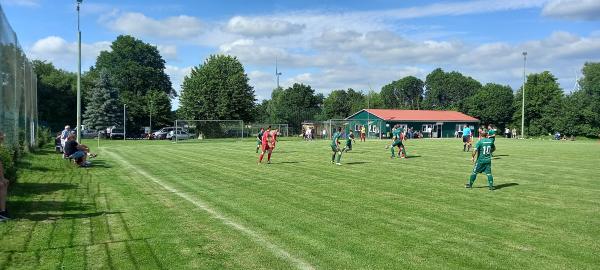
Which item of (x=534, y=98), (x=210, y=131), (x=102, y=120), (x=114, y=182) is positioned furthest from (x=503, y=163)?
(x=534, y=98)

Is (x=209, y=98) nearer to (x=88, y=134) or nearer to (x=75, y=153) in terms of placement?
(x=88, y=134)

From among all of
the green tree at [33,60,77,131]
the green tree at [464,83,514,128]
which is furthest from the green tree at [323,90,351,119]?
the green tree at [33,60,77,131]

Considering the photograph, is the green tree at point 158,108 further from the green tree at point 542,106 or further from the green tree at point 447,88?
the green tree at point 447,88

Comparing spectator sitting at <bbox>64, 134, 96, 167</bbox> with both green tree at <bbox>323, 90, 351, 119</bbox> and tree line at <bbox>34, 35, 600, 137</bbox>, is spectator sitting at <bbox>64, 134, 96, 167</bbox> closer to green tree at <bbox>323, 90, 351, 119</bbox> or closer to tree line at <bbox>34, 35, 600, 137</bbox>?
tree line at <bbox>34, 35, 600, 137</bbox>

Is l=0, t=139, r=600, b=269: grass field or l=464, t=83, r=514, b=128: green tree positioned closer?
l=0, t=139, r=600, b=269: grass field

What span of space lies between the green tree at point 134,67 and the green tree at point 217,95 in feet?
61.2

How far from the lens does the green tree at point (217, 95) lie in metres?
65.6

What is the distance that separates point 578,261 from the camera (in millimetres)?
6422

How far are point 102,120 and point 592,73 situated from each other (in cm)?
9075

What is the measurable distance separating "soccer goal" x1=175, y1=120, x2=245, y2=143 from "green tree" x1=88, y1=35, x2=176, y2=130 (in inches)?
1080

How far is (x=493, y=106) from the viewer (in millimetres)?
93938

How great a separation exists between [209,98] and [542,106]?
59.9 metres

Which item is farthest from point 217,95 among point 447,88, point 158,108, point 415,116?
point 447,88

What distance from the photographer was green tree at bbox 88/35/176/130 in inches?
3371
